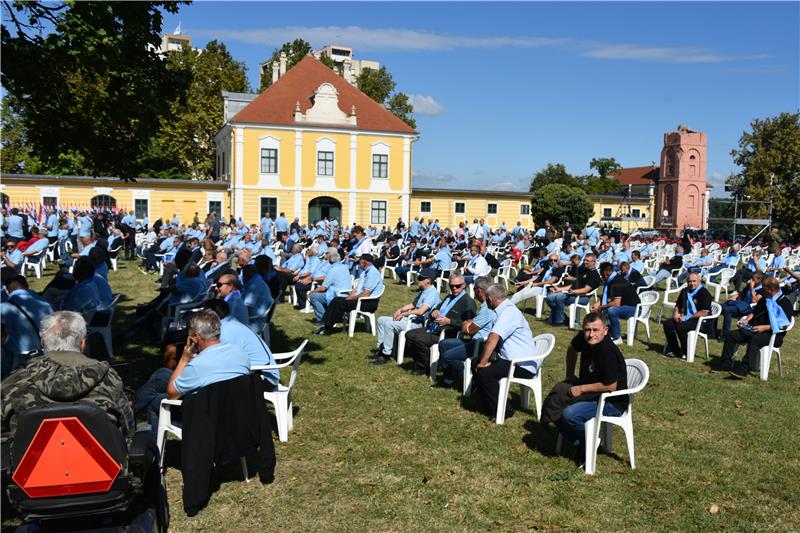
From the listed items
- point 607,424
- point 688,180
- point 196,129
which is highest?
point 196,129

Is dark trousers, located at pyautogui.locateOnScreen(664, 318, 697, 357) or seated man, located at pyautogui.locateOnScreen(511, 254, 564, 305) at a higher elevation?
seated man, located at pyautogui.locateOnScreen(511, 254, 564, 305)

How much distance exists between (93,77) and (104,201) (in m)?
29.4

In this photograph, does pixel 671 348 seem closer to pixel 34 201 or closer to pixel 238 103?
pixel 34 201

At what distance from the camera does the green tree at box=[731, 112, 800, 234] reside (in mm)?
40625

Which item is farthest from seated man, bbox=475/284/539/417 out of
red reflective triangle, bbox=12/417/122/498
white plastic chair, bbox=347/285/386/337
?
white plastic chair, bbox=347/285/386/337

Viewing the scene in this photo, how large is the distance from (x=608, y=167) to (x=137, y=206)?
236ft

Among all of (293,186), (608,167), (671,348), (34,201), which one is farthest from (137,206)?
(608,167)

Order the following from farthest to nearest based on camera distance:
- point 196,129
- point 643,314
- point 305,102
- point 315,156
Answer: point 196,129 < point 305,102 < point 315,156 < point 643,314

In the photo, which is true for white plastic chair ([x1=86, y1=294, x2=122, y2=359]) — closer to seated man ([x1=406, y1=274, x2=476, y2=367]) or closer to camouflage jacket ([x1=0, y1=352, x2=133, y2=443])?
seated man ([x1=406, y1=274, x2=476, y2=367])

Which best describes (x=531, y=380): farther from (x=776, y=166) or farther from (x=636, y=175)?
(x=636, y=175)

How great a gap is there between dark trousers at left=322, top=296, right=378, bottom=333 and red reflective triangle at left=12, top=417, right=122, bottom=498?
6.89 meters

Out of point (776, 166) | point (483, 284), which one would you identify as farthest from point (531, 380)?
point (776, 166)

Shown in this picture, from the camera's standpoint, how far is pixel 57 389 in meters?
3.47

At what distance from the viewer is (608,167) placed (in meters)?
93.6
